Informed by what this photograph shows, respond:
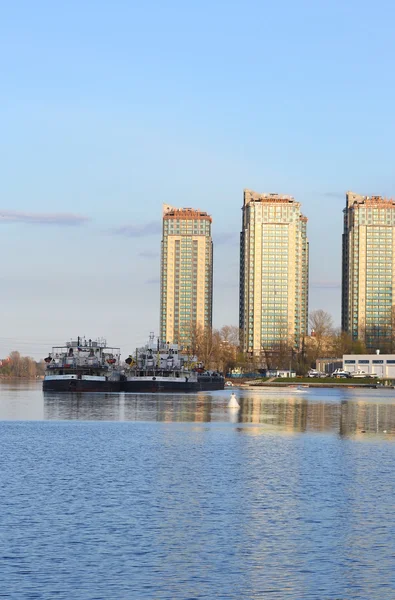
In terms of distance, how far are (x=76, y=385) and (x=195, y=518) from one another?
137114 mm

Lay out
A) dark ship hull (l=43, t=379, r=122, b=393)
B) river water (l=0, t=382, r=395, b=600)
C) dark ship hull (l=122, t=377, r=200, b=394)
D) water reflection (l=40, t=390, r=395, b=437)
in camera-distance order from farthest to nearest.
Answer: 1. dark ship hull (l=122, t=377, r=200, b=394)
2. dark ship hull (l=43, t=379, r=122, b=393)
3. water reflection (l=40, t=390, r=395, b=437)
4. river water (l=0, t=382, r=395, b=600)

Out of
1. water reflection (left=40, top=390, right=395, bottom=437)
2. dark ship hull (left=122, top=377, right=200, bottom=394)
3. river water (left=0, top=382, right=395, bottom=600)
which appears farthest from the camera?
dark ship hull (left=122, top=377, right=200, bottom=394)

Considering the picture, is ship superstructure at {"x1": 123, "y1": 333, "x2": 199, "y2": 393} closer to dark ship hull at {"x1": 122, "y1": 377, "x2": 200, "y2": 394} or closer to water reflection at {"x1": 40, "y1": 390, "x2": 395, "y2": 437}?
dark ship hull at {"x1": 122, "y1": 377, "x2": 200, "y2": 394}

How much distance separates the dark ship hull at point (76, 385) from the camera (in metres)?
170

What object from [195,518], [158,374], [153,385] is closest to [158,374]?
[158,374]

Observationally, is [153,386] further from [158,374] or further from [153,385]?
[158,374]

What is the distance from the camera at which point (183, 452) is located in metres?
56.2

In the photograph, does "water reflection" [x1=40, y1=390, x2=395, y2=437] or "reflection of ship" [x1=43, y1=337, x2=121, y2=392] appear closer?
"water reflection" [x1=40, y1=390, x2=395, y2=437]

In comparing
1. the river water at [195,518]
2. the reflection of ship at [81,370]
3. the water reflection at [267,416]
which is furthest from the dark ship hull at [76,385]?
the river water at [195,518]

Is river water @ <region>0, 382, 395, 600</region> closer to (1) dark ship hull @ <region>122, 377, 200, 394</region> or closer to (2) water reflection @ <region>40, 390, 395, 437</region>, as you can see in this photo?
(2) water reflection @ <region>40, 390, 395, 437</region>

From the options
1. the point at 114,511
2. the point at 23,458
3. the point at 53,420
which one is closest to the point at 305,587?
the point at 114,511

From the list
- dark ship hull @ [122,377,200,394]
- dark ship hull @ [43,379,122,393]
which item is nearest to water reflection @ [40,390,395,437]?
dark ship hull @ [43,379,122,393]

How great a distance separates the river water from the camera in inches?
1000

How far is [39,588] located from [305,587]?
6.53 metres
